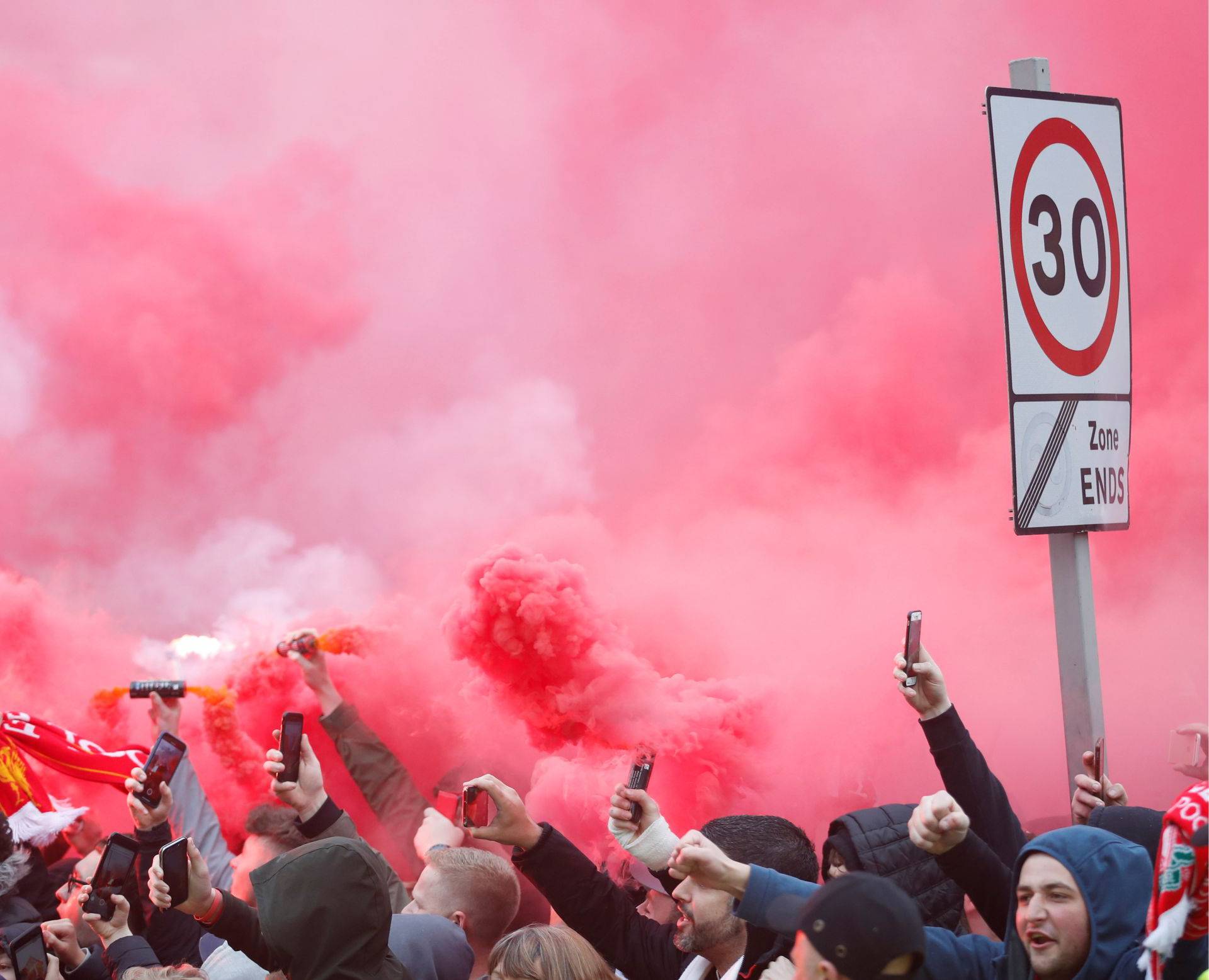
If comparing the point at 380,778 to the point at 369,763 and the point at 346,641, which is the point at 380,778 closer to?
the point at 369,763

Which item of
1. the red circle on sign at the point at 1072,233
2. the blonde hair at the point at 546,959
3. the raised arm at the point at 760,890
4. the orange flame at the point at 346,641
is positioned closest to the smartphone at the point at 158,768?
the blonde hair at the point at 546,959

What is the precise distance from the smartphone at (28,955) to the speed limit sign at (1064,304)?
8.37ft

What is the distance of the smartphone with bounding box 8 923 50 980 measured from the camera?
3037mm

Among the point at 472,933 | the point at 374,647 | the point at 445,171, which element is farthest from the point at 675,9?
the point at 472,933

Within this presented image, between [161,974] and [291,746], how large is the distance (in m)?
0.88

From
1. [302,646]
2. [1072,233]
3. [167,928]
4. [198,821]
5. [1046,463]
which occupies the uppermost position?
[1072,233]

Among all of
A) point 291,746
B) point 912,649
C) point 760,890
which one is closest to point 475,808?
point 291,746

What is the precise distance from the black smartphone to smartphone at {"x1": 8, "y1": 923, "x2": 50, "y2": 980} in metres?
2.18

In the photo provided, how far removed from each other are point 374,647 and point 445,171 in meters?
2.02

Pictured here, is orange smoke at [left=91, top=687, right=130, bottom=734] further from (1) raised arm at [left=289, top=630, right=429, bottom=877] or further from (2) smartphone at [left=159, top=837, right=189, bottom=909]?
(2) smartphone at [left=159, top=837, right=189, bottom=909]

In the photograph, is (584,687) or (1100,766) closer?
(1100,766)

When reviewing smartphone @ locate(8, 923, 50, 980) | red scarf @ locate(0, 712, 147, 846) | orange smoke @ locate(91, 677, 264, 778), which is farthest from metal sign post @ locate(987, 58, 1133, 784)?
red scarf @ locate(0, 712, 147, 846)

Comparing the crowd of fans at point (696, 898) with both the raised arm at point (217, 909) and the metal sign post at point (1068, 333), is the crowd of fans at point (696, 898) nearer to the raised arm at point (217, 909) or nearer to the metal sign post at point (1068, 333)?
the raised arm at point (217, 909)

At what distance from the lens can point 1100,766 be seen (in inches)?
123
